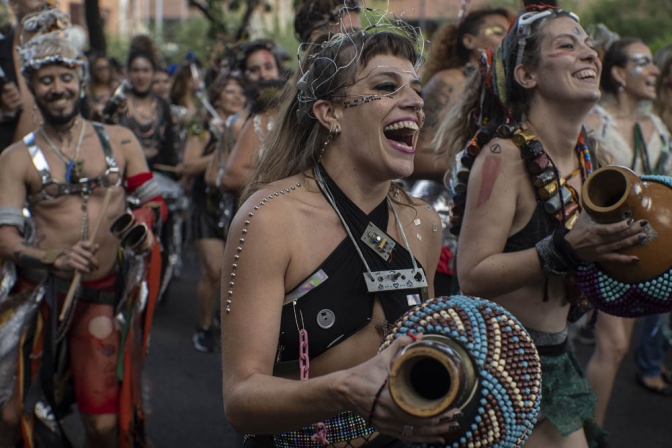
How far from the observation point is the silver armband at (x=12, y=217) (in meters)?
4.42

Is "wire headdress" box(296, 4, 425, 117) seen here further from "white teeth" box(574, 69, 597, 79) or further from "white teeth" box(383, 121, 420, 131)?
"white teeth" box(574, 69, 597, 79)

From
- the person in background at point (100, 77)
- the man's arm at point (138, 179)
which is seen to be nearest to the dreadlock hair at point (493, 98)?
the man's arm at point (138, 179)

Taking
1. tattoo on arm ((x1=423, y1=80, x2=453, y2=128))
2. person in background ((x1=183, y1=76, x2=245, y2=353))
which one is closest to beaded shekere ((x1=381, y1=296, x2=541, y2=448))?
tattoo on arm ((x1=423, y1=80, x2=453, y2=128))

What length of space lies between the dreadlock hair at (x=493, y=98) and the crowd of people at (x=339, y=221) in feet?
0.03

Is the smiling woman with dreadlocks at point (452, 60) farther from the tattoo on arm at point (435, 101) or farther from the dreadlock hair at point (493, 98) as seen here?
the dreadlock hair at point (493, 98)

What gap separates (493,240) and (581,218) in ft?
1.24

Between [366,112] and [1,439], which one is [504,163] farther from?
[1,439]

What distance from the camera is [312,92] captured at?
258 cm

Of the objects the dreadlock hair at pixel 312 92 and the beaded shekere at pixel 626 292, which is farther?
the beaded shekere at pixel 626 292

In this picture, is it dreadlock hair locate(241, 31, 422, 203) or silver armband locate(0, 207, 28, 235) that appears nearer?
dreadlock hair locate(241, 31, 422, 203)

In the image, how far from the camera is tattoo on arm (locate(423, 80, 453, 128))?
5.14 m

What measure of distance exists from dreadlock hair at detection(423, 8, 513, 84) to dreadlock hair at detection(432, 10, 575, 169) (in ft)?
5.49

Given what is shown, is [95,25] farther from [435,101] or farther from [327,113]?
[327,113]

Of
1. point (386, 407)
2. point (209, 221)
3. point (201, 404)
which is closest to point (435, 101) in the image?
point (201, 404)
